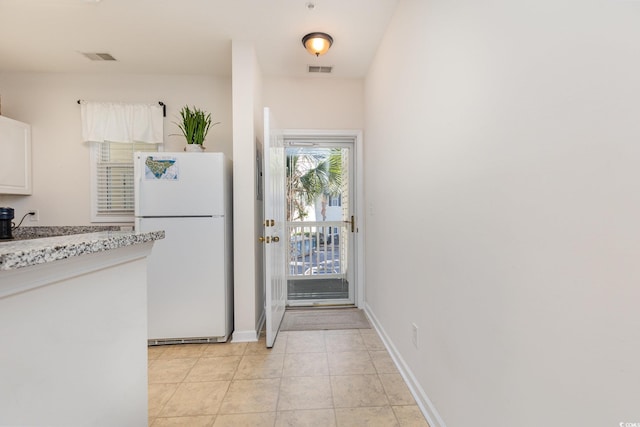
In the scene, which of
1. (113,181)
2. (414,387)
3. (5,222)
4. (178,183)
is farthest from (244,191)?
(414,387)

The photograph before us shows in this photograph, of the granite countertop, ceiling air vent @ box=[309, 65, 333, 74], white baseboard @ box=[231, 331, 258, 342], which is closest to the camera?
the granite countertop

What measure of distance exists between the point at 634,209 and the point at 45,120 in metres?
4.51

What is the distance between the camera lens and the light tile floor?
62.5 inches

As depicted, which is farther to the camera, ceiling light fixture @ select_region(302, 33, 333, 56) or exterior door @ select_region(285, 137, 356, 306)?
exterior door @ select_region(285, 137, 356, 306)

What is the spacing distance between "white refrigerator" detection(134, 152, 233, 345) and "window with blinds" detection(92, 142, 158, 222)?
918 millimetres

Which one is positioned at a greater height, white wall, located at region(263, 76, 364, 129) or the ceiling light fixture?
the ceiling light fixture

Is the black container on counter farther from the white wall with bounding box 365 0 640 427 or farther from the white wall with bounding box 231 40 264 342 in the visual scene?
the white wall with bounding box 365 0 640 427

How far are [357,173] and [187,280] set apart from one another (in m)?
2.09

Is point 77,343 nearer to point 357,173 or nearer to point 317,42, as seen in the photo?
point 317,42

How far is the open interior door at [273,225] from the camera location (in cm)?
237

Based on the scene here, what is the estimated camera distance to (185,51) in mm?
2682

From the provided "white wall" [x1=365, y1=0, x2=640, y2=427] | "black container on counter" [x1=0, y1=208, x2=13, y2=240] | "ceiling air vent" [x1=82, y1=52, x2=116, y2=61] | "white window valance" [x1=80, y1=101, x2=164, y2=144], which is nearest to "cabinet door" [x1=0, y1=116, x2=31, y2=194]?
"white window valance" [x1=80, y1=101, x2=164, y2=144]

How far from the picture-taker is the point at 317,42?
2402mm

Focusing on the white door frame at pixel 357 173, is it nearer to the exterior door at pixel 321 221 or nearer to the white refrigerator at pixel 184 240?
the exterior door at pixel 321 221
